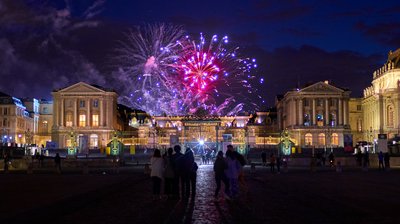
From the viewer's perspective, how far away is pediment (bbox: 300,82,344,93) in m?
121

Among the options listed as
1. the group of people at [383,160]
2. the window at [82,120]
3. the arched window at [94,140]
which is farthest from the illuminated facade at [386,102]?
the group of people at [383,160]

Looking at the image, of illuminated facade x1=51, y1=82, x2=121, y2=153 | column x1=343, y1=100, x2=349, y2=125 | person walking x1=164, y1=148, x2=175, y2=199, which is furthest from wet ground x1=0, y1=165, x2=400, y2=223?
column x1=343, y1=100, x2=349, y2=125

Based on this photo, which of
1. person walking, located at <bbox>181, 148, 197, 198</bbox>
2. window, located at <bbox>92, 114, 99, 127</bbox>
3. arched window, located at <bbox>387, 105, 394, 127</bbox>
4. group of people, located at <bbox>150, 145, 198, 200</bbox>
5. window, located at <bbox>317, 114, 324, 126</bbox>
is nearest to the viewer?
group of people, located at <bbox>150, 145, 198, 200</bbox>

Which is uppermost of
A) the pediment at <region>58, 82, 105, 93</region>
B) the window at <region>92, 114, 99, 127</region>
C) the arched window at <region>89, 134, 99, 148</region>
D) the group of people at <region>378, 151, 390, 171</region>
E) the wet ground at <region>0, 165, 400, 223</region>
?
the pediment at <region>58, 82, 105, 93</region>

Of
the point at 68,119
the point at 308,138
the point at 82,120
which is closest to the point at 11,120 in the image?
the point at 68,119

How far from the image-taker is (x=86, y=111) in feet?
395

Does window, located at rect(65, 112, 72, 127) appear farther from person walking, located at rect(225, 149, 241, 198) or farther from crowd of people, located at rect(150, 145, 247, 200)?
person walking, located at rect(225, 149, 241, 198)

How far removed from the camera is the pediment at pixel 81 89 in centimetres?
11981

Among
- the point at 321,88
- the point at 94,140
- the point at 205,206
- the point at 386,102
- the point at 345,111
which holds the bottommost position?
the point at 205,206

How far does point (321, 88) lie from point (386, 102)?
12890 millimetres

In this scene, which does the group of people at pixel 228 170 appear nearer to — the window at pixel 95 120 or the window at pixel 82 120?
the window at pixel 95 120

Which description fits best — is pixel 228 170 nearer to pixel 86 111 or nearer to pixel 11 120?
pixel 86 111

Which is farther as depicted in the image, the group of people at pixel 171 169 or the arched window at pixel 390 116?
the arched window at pixel 390 116

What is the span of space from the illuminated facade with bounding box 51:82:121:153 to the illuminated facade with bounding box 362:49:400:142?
52.7 meters
